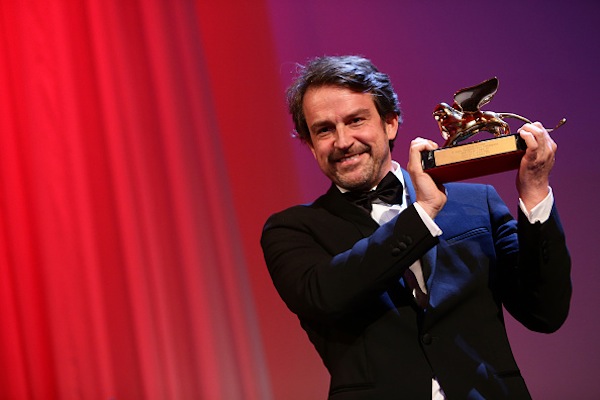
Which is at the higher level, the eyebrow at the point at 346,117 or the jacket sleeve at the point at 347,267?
the eyebrow at the point at 346,117

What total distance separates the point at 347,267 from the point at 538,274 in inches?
16.6

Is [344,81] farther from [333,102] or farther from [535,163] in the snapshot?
[535,163]

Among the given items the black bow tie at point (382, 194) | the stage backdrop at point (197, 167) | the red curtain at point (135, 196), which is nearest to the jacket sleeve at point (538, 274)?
the black bow tie at point (382, 194)

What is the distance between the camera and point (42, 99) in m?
3.02

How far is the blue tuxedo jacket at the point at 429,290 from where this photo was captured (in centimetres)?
147

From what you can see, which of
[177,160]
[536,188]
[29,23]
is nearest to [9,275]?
[177,160]

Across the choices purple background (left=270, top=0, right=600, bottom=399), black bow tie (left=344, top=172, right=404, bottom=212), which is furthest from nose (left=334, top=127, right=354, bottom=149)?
purple background (left=270, top=0, right=600, bottom=399)

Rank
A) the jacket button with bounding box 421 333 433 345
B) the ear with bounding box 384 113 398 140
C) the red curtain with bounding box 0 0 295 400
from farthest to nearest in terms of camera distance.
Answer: the red curtain with bounding box 0 0 295 400
the ear with bounding box 384 113 398 140
the jacket button with bounding box 421 333 433 345

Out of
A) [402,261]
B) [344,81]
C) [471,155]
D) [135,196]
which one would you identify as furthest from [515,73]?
[402,261]

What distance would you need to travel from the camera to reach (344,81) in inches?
69.3

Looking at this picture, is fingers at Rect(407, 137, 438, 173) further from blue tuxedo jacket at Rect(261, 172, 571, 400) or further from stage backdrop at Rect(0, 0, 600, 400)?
stage backdrop at Rect(0, 0, 600, 400)

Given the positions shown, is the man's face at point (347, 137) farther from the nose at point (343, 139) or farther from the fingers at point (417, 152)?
the fingers at point (417, 152)

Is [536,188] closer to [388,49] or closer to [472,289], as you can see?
[472,289]

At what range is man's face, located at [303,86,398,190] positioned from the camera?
1.71 meters
